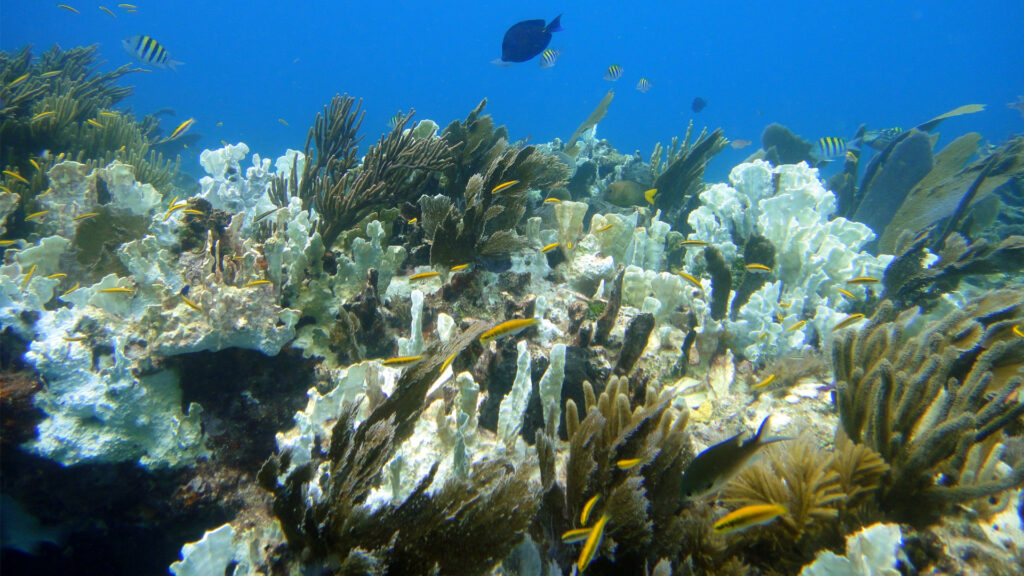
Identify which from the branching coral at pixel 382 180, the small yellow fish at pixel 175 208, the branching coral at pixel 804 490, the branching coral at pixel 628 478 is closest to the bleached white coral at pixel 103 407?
the small yellow fish at pixel 175 208

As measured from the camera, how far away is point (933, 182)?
7461mm

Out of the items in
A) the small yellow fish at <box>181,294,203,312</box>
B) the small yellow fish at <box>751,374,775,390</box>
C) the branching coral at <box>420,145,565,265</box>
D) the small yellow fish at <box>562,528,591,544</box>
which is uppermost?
the branching coral at <box>420,145,565,265</box>

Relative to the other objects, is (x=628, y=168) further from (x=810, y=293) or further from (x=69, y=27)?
(x=69, y=27)

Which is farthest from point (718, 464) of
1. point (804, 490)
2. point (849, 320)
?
point (849, 320)

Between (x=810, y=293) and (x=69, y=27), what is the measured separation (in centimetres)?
16071

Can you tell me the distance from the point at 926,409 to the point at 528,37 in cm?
620

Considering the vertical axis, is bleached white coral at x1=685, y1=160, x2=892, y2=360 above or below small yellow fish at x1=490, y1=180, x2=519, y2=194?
below

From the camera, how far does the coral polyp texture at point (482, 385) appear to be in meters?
1.87

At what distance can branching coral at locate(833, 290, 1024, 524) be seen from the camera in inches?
80.6

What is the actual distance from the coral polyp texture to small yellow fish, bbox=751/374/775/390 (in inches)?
1.3

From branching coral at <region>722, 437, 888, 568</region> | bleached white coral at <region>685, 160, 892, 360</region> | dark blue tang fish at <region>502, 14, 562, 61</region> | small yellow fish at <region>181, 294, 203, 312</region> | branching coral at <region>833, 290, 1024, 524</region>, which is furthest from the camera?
dark blue tang fish at <region>502, 14, 562, 61</region>

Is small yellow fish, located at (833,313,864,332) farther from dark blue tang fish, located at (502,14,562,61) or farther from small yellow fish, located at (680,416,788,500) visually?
dark blue tang fish, located at (502,14,562,61)

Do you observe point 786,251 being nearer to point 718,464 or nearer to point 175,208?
point 718,464

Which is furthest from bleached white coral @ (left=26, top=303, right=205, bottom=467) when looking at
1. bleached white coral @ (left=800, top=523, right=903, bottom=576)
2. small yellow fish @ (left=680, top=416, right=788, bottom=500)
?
bleached white coral @ (left=800, top=523, right=903, bottom=576)
